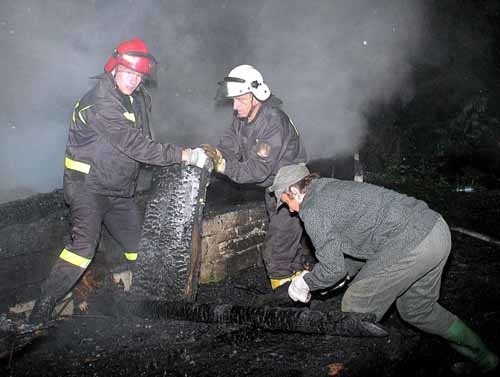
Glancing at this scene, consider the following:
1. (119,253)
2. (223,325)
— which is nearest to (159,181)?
(119,253)

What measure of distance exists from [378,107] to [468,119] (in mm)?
2161

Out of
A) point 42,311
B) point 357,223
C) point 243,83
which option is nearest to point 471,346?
point 357,223

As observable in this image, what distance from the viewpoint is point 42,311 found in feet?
13.8

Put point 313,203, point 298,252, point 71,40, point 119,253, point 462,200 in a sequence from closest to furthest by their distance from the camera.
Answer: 1. point 313,203
2. point 298,252
3. point 119,253
4. point 462,200
5. point 71,40

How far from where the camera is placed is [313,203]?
324 cm

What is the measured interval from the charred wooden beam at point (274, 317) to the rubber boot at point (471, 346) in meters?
0.64

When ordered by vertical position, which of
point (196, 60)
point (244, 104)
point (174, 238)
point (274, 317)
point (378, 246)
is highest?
point (196, 60)

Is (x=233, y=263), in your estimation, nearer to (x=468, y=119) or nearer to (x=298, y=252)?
(x=298, y=252)

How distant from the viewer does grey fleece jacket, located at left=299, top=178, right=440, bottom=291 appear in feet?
10.5

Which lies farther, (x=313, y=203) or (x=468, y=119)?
(x=468, y=119)

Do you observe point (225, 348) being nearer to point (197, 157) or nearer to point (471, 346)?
point (197, 157)

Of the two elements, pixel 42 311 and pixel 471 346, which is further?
pixel 42 311

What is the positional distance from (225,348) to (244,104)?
7.54 feet

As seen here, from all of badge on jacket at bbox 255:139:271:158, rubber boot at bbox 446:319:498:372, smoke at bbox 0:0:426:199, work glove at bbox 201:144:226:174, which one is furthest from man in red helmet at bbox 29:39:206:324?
smoke at bbox 0:0:426:199
